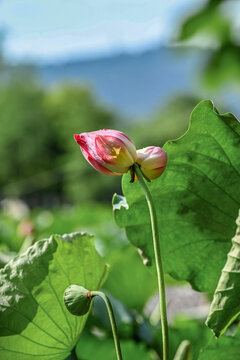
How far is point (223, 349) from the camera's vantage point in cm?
33

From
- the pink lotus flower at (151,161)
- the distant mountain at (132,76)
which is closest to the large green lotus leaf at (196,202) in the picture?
the pink lotus flower at (151,161)

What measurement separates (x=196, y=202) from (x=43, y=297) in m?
0.13

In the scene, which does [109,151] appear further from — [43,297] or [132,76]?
[132,76]

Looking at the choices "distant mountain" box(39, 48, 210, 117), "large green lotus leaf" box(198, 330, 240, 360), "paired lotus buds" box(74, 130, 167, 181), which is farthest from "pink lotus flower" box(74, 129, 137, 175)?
"distant mountain" box(39, 48, 210, 117)

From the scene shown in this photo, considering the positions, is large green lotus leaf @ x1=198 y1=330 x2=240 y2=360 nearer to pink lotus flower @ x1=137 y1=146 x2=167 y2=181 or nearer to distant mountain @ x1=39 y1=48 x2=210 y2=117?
pink lotus flower @ x1=137 y1=146 x2=167 y2=181

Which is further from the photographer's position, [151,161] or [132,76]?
[132,76]

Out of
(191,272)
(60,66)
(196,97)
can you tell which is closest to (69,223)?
(191,272)

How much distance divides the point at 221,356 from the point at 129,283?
438mm

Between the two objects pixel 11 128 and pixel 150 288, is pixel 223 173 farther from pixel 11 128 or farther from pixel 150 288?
pixel 11 128

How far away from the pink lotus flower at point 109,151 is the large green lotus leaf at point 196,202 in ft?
0.16

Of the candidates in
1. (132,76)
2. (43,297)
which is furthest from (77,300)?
(132,76)

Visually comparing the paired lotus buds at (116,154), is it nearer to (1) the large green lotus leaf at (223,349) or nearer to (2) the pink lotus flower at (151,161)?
(2) the pink lotus flower at (151,161)

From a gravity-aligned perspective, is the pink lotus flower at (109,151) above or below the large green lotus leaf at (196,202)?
above

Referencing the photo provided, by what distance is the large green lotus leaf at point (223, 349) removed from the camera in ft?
1.09
